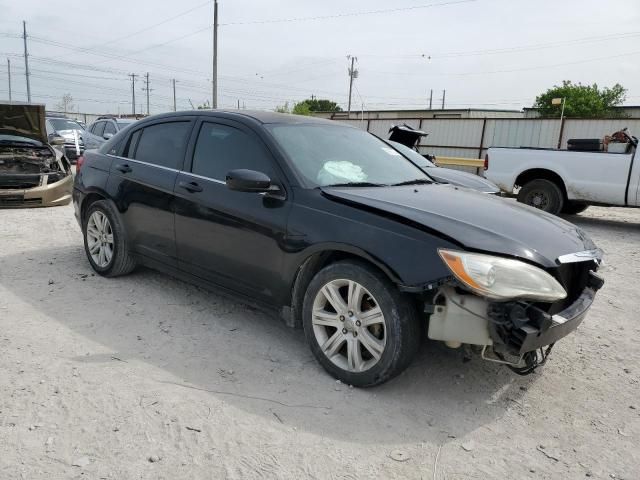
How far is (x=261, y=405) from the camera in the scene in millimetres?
2904

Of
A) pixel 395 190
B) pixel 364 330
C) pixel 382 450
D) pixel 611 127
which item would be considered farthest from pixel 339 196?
pixel 611 127

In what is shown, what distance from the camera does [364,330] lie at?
302 cm

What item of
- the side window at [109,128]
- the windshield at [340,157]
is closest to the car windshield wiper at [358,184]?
the windshield at [340,157]

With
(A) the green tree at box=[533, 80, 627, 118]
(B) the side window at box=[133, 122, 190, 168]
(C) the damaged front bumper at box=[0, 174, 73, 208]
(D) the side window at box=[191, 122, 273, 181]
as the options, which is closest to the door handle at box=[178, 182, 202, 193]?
(D) the side window at box=[191, 122, 273, 181]

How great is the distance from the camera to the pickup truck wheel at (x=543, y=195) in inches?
389

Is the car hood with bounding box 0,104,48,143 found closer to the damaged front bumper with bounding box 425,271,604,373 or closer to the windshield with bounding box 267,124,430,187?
the windshield with bounding box 267,124,430,187

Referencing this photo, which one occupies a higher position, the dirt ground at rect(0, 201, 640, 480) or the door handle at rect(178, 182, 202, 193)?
the door handle at rect(178, 182, 202, 193)

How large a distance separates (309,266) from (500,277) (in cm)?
119

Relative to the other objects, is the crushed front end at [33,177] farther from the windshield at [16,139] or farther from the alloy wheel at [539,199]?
the alloy wheel at [539,199]

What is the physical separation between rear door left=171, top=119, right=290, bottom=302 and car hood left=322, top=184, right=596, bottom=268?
1.62ft

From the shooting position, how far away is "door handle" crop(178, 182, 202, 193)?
3.93 meters

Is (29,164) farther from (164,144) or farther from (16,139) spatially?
(164,144)

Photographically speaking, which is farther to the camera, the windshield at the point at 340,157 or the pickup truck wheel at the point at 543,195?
the pickup truck wheel at the point at 543,195

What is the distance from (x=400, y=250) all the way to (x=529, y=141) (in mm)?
18561
